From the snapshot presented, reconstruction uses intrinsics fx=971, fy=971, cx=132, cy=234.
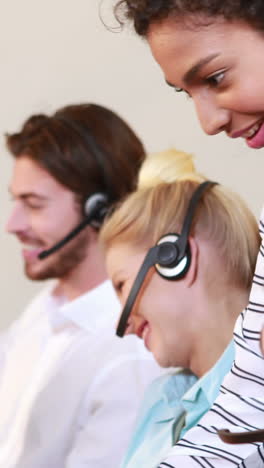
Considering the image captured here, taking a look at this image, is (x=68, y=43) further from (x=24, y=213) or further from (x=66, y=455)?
(x=66, y=455)

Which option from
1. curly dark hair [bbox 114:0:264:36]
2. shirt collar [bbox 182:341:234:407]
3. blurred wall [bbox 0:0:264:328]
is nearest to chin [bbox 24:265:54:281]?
blurred wall [bbox 0:0:264:328]

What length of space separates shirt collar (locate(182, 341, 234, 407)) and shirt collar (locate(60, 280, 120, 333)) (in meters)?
0.84

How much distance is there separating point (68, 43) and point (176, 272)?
1426mm

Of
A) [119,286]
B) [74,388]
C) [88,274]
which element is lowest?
[74,388]

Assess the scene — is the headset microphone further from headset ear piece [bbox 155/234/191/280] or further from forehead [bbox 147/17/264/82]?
forehead [bbox 147/17/264/82]

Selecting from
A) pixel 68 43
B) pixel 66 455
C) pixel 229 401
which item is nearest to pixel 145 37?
pixel 229 401

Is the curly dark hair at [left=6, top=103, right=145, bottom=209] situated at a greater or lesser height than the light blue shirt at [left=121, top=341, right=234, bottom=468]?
greater

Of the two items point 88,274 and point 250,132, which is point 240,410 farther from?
point 88,274

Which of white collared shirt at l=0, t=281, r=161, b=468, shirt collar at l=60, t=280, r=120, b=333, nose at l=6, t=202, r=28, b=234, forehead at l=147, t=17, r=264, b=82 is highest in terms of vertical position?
forehead at l=147, t=17, r=264, b=82

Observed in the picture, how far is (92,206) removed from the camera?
230cm

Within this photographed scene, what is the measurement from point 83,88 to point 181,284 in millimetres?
1405

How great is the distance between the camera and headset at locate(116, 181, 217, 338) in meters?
1.35

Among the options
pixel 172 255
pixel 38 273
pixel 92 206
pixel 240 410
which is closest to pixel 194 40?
pixel 240 410

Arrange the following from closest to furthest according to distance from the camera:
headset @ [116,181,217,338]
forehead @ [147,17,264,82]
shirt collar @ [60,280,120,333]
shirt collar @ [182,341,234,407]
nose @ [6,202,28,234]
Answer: forehead @ [147,17,264,82], shirt collar @ [182,341,234,407], headset @ [116,181,217,338], shirt collar @ [60,280,120,333], nose @ [6,202,28,234]
